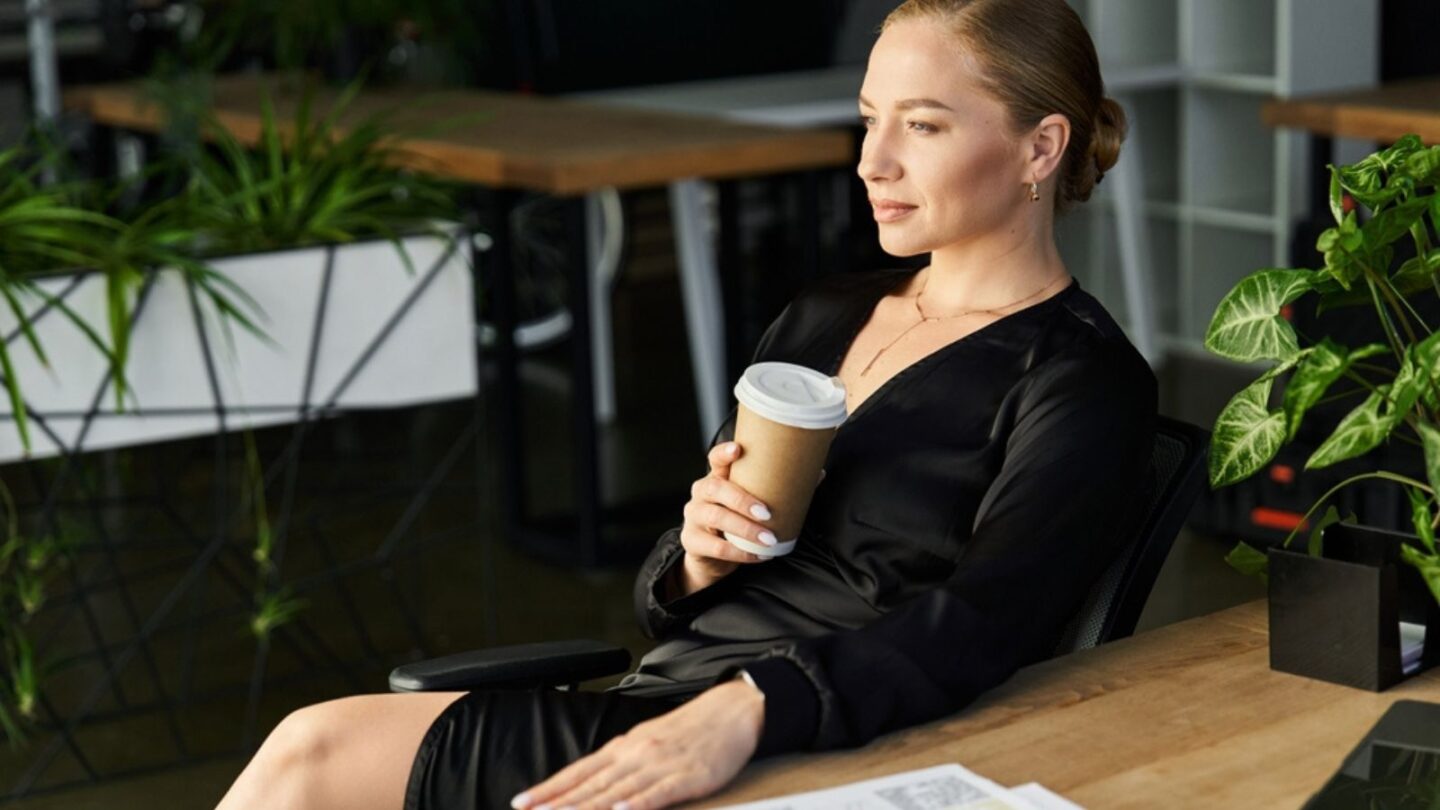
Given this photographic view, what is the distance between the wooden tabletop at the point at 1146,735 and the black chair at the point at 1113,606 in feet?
0.56

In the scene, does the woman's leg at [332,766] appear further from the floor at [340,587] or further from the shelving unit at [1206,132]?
the shelving unit at [1206,132]

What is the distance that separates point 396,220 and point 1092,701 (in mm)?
2109

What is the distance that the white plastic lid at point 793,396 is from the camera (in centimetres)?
163

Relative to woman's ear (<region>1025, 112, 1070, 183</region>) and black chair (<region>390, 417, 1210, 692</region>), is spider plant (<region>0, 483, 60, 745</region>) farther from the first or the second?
woman's ear (<region>1025, 112, 1070, 183</region>)

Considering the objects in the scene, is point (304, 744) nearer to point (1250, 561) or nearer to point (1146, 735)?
point (1146, 735)

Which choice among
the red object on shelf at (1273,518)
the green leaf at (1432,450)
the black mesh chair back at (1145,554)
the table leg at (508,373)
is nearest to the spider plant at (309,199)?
the table leg at (508,373)

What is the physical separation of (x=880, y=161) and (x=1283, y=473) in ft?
8.50

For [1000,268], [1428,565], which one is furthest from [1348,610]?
[1000,268]

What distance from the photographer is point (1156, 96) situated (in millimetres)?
6422

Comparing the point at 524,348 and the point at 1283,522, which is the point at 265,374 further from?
the point at 524,348


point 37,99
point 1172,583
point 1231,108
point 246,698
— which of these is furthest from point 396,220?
point 37,99

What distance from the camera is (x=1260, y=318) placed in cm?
162

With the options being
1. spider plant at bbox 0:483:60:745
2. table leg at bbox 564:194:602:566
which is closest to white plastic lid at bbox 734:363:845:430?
spider plant at bbox 0:483:60:745

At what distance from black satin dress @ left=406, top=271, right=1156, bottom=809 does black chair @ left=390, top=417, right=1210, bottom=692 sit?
0.04 metres
